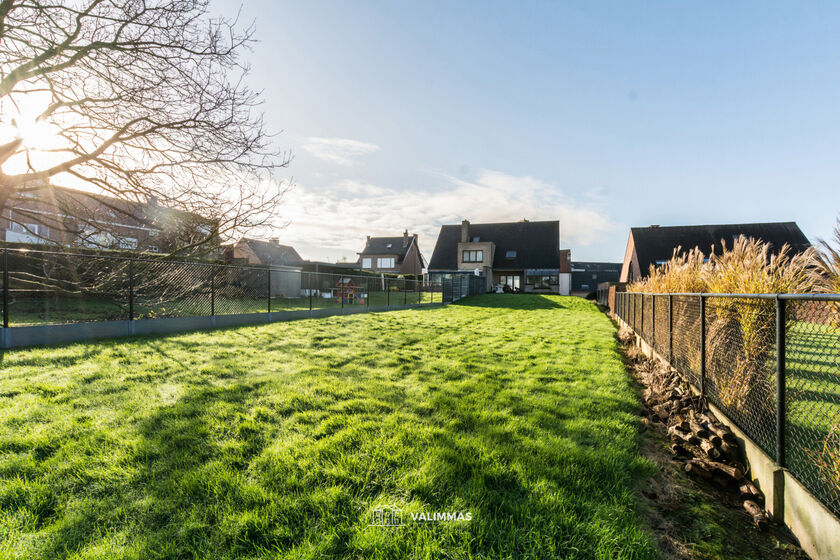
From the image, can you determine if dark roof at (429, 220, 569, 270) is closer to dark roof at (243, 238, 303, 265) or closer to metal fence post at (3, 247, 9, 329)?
dark roof at (243, 238, 303, 265)

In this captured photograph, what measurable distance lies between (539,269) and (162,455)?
1329 inches

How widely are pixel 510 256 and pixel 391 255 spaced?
52.3 ft

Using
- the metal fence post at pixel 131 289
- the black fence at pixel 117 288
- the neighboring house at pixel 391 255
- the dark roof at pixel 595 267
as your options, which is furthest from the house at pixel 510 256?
the metal fence post at pixel 131 289

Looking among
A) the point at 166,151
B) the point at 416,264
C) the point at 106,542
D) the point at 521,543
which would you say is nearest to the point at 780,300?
the point at 521,543

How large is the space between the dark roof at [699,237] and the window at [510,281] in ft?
35.6

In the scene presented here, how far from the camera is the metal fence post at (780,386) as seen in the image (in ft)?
7.41

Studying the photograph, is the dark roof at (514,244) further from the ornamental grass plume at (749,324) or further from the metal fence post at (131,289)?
the ornamental grass plume at (749,324)

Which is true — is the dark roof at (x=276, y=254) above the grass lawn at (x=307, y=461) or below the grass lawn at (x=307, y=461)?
above

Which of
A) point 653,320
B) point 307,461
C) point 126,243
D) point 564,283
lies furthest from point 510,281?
point 307,461

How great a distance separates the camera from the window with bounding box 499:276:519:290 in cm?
3419

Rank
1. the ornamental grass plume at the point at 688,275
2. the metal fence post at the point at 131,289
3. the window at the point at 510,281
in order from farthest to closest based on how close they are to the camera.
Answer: the window at the point at 510,281, the metal fence post at the point at 131,289, the ornamental grass plume at the point at 688,275

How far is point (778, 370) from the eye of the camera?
2.36m

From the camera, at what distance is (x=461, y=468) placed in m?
2.43

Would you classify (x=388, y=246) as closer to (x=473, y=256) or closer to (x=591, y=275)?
(x=473, y=256)
